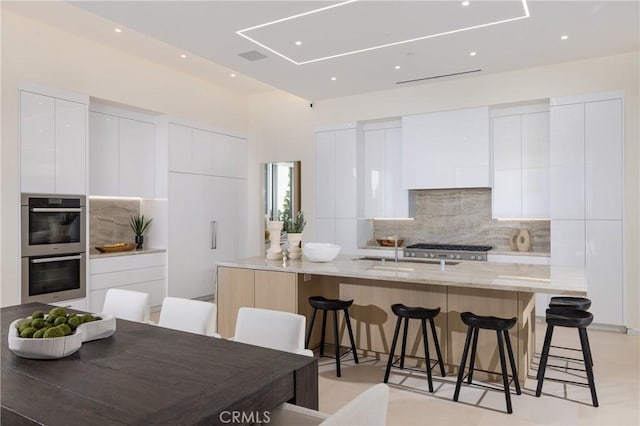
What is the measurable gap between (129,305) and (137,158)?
3.59 metres

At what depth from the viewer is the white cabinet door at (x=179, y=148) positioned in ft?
20.1

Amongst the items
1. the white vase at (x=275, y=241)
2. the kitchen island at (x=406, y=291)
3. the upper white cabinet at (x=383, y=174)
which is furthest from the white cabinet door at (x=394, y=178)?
the white vase at (x=275, y=241)

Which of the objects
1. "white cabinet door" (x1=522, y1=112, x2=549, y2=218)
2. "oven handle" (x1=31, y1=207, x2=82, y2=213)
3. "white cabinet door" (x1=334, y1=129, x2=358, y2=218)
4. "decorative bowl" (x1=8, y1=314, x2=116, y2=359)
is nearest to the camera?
"decorative bowl" (x1=8, y1=314, x2=116, y2=359)

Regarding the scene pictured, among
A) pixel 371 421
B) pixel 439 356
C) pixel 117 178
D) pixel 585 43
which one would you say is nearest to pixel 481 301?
pixel 439 356

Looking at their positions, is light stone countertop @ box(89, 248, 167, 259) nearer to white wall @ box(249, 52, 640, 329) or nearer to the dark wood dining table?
white wall @ box(249, 52, 640, 329)

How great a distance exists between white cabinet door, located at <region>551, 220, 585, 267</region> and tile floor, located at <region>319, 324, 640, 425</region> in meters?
1.38

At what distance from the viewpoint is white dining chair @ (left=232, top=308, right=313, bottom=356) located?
7.43 feet

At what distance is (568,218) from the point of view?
5109 millimetres

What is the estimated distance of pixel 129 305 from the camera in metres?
2.86

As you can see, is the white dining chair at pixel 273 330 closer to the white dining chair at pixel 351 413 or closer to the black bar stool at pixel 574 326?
the white dining chair at pixel 351 413

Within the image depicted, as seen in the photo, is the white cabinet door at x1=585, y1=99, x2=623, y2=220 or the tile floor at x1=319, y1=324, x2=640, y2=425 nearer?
the tile floor at x1=319, y1=324, x2=640, y2=425

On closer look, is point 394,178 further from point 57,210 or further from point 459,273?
point 57,210

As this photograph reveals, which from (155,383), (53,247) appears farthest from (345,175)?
(155,383)

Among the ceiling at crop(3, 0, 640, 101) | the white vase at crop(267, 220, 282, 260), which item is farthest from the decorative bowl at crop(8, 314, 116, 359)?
the ceiling at crop(3, 0, 640, 101)
